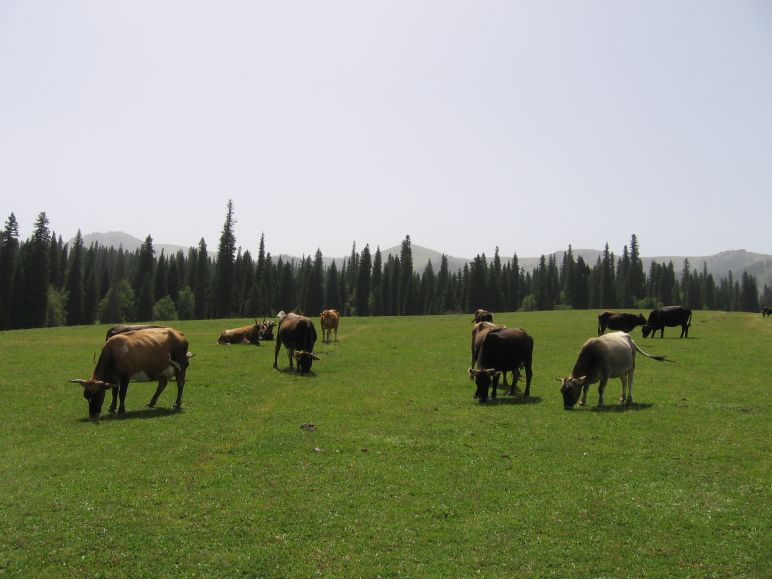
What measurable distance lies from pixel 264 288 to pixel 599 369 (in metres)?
112

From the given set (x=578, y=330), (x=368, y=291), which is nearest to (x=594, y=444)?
(x=578, y=330)

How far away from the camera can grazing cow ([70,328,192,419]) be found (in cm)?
1753

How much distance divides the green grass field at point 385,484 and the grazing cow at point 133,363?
988 mm

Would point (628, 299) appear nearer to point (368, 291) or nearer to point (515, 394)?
point (368, 291)

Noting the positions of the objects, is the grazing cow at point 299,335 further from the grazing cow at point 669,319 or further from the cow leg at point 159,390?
the grazing cow at point 669,319

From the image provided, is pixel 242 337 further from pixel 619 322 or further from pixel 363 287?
pixel 363 287

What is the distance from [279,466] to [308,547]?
4.03m

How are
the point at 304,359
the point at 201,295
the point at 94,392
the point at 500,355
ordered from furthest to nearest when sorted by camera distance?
the point at 201,295 → the point at 304,359 → the point at 500,355 → the point at 94,392

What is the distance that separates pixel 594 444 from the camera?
14836 millimetres

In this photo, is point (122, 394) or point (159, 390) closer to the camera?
point (122, 394)

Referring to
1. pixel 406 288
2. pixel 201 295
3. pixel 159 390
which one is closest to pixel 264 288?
pixel 201 295

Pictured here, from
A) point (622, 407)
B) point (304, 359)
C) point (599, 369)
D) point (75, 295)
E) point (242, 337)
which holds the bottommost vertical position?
point (622, 407)

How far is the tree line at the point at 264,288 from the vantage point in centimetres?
8994

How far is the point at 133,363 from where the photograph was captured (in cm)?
1841
